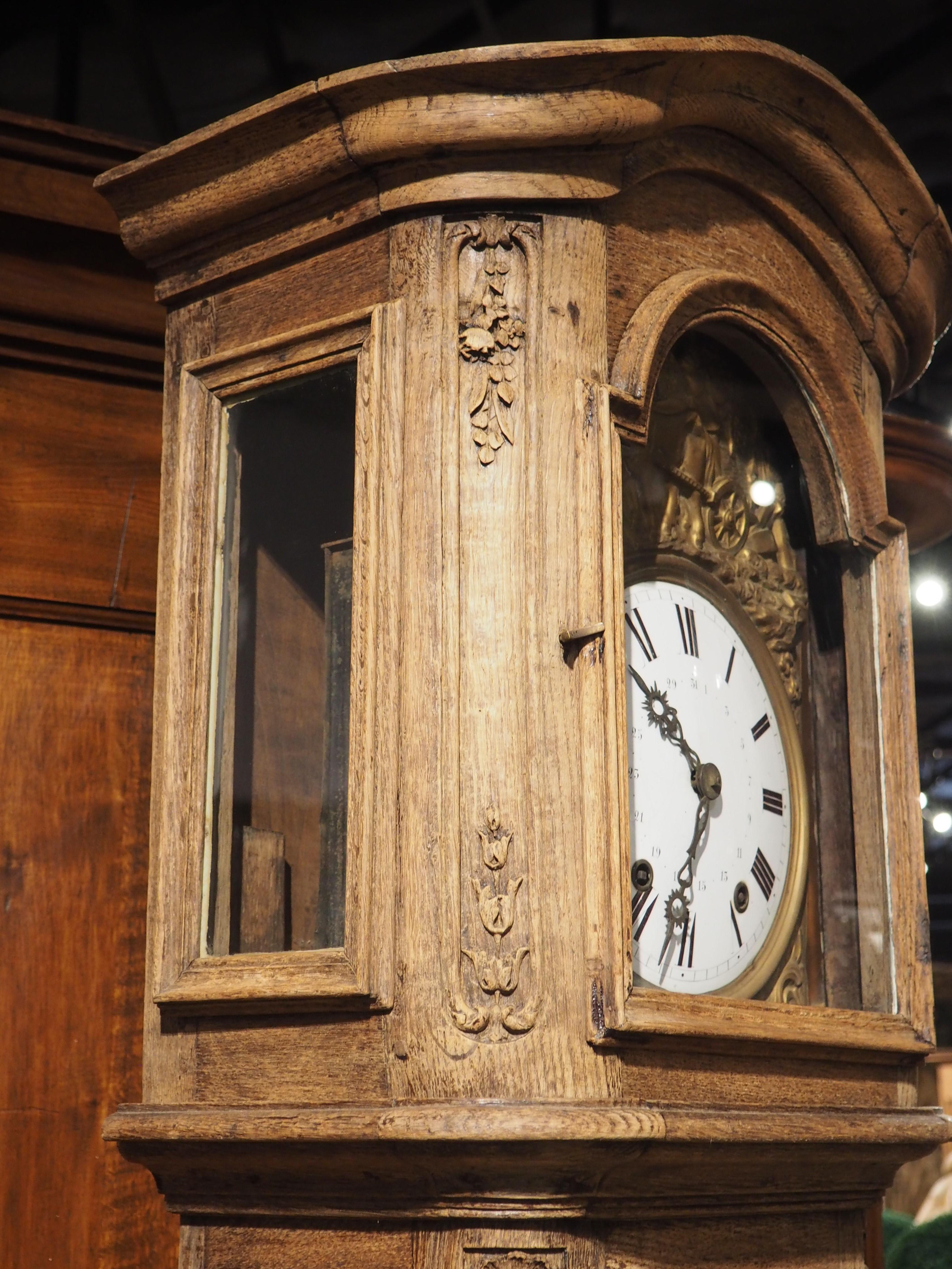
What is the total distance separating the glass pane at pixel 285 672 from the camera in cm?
114

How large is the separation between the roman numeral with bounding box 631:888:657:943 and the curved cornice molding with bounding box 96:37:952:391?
515 mm

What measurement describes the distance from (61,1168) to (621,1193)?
25.3 inches

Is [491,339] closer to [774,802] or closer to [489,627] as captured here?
[489,627]

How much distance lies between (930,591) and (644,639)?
3.12m

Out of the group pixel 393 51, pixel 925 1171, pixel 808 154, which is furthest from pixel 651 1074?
pixel 393 51

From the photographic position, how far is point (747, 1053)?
1.12m

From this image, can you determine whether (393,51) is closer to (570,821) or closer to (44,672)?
(44,672)

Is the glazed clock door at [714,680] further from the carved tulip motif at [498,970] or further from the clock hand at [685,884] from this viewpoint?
the carved tulip motif at [498,970]

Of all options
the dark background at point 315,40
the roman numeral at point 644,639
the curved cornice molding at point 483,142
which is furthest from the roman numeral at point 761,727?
the dark background at point 315,40

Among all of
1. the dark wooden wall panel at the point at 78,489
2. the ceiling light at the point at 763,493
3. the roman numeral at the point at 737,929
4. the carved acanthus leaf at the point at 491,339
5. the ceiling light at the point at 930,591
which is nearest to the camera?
the carved acanthus leaf at the point at 491,339

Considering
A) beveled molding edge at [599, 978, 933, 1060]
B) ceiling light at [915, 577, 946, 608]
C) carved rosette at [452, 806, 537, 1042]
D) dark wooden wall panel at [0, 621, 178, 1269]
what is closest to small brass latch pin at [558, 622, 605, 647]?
carved rosette at [452, 806, 537, 1042]

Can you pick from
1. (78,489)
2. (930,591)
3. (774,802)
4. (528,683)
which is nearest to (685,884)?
(774,802)

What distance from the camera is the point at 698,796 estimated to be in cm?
125

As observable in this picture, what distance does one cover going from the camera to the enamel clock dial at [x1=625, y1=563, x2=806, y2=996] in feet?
3.89
